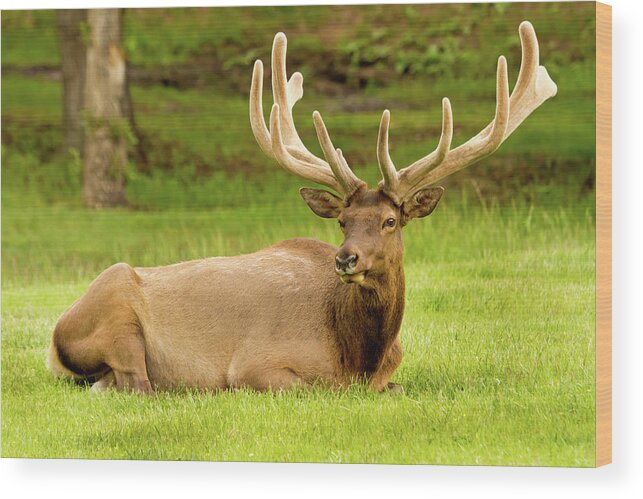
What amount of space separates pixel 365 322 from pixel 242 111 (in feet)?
4.81

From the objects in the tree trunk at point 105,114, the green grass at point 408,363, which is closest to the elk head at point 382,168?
the green grass at point 408,363

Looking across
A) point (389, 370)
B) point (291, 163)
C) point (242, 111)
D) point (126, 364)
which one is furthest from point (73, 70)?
point (389, 370)

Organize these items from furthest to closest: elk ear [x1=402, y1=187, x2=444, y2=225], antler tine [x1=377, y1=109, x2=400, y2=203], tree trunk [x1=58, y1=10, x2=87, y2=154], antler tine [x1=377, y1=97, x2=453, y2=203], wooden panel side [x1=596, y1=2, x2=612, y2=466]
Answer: tree trunk [x1=58, y1=10, x2=87, y2=154]
elk ear [x1=402, y1=187, x2=444, y2=225]
wooden panel side [x1=596, y1=2, x2=612, y2=466]
antler tine [x1=377, y1=97, x2=453, y2=203]
antler tine [x1=377, y1=109, x2=400, y2=203]

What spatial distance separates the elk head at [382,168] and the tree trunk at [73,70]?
46.5 inches

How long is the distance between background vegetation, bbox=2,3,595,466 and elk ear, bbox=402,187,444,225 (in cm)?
60

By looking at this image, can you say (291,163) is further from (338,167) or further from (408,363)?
(408,363)

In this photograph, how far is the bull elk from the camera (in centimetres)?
865

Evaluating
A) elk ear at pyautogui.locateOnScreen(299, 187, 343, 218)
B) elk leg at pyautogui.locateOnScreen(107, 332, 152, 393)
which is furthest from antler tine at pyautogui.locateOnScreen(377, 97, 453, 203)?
elk leg at pyautogui.locateOnScreen(107, 332, 152, 393)

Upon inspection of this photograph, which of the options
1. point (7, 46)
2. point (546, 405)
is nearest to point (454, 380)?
point (546, 405)

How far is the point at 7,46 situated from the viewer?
9516mm

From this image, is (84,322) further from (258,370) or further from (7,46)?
(7,46)

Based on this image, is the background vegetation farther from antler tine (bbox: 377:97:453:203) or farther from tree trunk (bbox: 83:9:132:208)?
antler tine (bbox: 377:97:453:203)

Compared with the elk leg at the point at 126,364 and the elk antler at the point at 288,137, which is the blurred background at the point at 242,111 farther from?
the elk leg at the point at 126,364

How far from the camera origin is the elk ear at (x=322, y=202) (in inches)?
344
